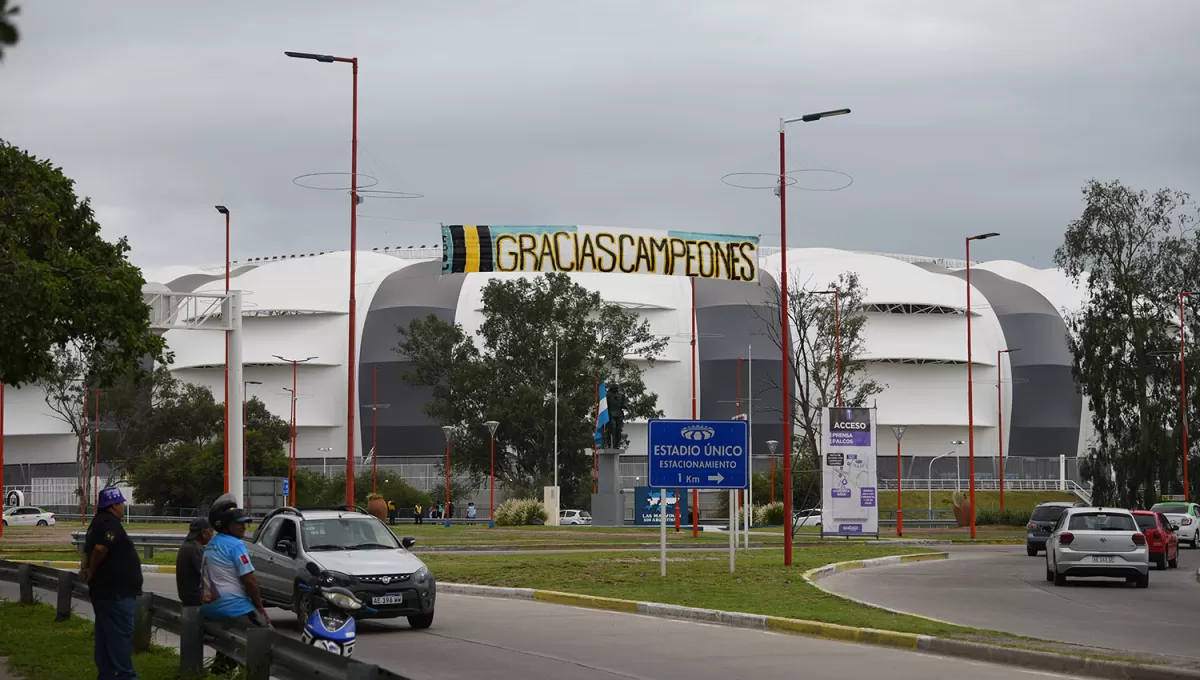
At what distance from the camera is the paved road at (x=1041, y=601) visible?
54.5 feet

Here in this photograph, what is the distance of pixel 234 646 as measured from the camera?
429 inches

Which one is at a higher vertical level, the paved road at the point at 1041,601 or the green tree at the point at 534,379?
the green tree at the point at 534,379

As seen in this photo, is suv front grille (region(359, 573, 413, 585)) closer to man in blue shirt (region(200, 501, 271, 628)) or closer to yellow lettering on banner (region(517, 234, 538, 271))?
man in blue shirt (region(200, 501, 271, 628))

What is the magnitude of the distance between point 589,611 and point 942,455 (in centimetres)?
8776

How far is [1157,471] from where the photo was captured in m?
59.4

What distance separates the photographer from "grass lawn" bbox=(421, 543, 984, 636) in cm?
1792

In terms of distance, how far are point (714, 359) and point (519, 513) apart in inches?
1715

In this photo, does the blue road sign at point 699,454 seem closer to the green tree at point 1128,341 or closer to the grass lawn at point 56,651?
the grass lawn at point 56,651

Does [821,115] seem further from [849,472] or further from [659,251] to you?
[849,472]

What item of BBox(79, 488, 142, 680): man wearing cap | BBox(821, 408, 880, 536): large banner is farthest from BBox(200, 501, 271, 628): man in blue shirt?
BBox(821, 408, 880, 536): large banner

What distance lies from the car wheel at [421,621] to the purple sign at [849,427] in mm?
25333

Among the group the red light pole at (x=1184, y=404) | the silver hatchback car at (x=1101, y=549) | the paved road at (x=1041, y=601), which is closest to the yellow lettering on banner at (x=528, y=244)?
the paved road at (x=1041, y=601)

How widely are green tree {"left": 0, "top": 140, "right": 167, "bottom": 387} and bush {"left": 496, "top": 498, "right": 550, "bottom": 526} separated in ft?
108

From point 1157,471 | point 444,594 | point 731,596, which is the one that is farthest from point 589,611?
point 1157,471
